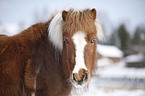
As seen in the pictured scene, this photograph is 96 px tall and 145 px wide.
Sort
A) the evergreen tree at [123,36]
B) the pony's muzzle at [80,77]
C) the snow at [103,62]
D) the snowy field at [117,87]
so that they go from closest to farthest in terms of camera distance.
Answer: the pony's muzzle at [80,77]
the snowy field at [117,87]
the snow at [103,62]
the evergreen tree at [123,36]

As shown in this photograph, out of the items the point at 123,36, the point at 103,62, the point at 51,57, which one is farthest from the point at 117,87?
the point at 123,36

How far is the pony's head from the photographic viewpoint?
2.37 metres

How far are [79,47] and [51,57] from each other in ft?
2.60

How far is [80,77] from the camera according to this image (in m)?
2.30

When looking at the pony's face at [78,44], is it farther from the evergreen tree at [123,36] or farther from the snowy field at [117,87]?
the evergreen tree at [123,36]

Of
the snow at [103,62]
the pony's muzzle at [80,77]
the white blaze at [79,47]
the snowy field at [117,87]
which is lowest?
the snow at [103,62]

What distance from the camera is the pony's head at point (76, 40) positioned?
7.77ft

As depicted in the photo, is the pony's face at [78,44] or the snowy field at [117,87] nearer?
the pony's face at [78,44]

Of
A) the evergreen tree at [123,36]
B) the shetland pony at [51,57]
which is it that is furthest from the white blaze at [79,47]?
the evergreen tree at [123,36]

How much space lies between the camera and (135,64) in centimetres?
3147

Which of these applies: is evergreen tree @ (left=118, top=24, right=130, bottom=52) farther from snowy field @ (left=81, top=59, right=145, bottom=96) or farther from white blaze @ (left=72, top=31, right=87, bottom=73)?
white blaze @ (left=72, top=31, right=87, bottom=73)

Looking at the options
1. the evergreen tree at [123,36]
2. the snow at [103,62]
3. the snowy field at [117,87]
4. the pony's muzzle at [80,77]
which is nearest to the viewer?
the pony's muzzle at [80,77]

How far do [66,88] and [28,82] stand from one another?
84cm

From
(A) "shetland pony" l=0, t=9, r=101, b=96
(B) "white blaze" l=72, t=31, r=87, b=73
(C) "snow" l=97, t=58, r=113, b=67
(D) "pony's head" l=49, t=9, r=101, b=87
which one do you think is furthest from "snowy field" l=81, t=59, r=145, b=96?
(C) "snow" l=97, t=58, r=113, b=67
